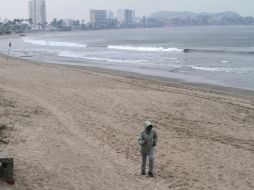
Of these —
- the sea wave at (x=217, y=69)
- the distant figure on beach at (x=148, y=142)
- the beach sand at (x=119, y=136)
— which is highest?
the distant figure on beach at (x=148, y=142)

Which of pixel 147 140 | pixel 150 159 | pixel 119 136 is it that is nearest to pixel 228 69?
pixel 119 136

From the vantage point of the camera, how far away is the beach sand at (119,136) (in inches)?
371

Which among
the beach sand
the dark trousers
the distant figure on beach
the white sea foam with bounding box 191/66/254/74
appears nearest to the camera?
the beach sand

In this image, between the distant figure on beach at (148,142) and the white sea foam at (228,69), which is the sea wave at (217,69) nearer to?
the white sea foam at (228,69)

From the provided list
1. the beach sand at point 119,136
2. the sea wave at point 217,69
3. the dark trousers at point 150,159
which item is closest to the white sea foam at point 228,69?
the sea wave at point 217,69

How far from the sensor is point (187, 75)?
32.3 metres

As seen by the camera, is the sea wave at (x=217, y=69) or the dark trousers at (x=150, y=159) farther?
the sea wave at (x=217, y=69)

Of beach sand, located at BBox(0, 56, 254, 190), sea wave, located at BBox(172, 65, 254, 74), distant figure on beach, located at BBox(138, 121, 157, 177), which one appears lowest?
sea wave, located at BBox(172, 65, 254, 74)

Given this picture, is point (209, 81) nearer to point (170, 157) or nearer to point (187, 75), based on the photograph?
point (187, 75)

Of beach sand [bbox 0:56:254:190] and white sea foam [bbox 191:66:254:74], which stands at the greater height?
beach sand [bbox 0:56:254:190]

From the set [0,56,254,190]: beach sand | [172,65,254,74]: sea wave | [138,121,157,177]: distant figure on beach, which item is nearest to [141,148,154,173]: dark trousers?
[138,121,157,177]: distant figure on beach

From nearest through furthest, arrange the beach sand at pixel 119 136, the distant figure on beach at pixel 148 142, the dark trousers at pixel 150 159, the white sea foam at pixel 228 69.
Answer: the beach sand at pixel 119 136 → the distant figure on beach at pixel 148 142 → the dark trousers at pixel 150 159 → the white sea foam at pixel 228 69

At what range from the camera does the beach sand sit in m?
9.43

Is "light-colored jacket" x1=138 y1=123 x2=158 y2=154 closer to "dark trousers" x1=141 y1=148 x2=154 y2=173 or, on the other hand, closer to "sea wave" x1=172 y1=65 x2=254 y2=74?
"dark trousers" x1=141 y1=148 x2=154 y2=173
